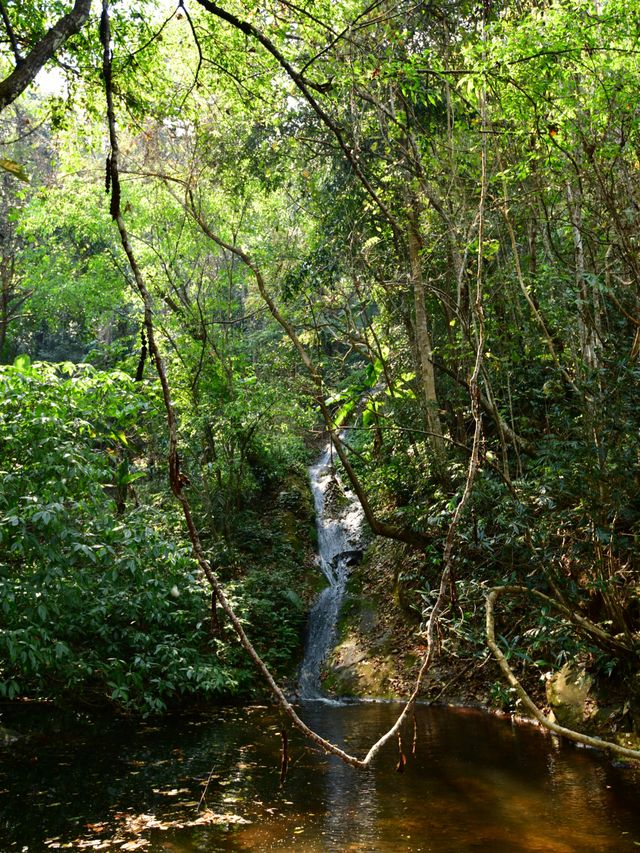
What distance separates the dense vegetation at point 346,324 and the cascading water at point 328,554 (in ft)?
1.88

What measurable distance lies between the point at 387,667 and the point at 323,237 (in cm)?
819

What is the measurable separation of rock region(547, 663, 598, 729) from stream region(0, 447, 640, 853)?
0.37m

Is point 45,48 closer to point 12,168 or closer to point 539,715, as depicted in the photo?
point 12,168

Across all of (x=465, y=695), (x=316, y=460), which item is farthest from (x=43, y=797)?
(x=316, y=460)

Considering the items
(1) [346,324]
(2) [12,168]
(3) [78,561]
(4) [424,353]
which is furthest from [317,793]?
(1) [346,324]

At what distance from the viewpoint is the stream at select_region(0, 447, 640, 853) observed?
18.7 ft

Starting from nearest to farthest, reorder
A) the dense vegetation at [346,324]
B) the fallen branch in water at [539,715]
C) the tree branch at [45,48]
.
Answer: the fallen branch in water at [539,715] → the tree branch at [45,48] → the dense vegetation at [346,324]

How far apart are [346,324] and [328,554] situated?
6.85 metres

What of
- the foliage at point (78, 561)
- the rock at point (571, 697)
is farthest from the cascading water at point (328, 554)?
the rock at point (571, 697)

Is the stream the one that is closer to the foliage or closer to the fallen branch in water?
the foliage

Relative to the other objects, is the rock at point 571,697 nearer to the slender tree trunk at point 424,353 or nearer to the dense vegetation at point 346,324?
the dense vegetation at point 346,324

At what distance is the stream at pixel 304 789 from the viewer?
5699mm

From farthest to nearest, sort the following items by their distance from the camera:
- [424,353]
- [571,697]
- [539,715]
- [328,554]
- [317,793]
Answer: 1. [328,554]
2. [424,353]
3. [571,697]
4. [317,793]
5. [539,715]

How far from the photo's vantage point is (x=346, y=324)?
1244 cm
